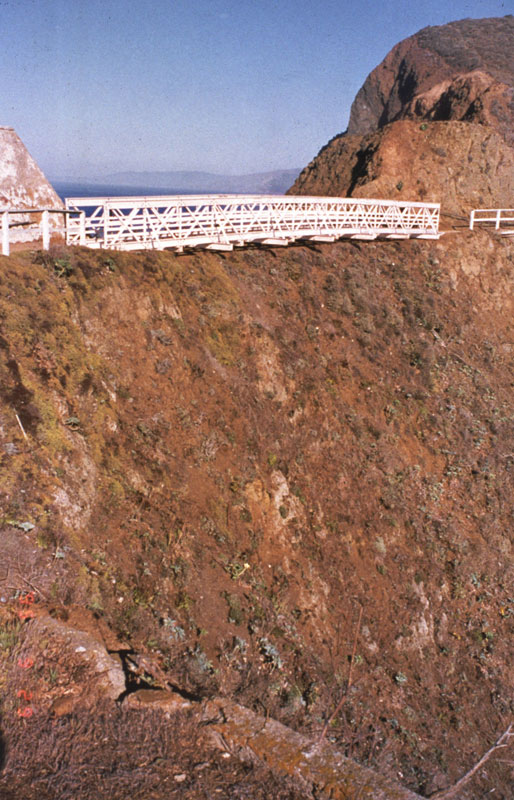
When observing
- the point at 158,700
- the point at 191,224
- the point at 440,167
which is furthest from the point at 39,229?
the point at 440,167

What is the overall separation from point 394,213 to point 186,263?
14862 millimetres

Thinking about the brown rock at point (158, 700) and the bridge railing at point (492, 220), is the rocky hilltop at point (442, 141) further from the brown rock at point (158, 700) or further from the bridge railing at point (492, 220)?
the brown rock at point (158, 700)

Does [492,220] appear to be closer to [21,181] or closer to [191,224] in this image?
[191,224]

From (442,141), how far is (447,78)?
83.6 feet

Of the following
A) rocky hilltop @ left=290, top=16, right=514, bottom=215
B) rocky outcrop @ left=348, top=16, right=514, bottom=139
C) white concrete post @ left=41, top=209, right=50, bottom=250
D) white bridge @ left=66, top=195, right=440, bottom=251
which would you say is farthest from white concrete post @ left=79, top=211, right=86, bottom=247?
rocky outcrop @ left=348, top=16, right=514, bottom=139

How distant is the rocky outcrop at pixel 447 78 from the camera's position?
43281 millimetres

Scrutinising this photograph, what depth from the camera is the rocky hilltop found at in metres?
34.6

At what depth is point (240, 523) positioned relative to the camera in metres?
11.5

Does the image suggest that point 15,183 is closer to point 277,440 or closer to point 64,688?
point 277,440

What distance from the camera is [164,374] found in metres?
12.3

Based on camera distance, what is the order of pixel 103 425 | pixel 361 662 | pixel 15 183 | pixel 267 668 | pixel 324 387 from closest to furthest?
pixel 267 668 < pixel 103 425 < pixel 361 662 < pixel 15 183 < pixel 324 387

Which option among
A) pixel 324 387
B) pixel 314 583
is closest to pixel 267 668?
pixel 314 583

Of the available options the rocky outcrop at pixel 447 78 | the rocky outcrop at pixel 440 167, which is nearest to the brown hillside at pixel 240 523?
the rocky outcrop at pixel 440 167

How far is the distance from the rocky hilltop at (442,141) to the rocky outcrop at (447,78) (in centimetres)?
10
